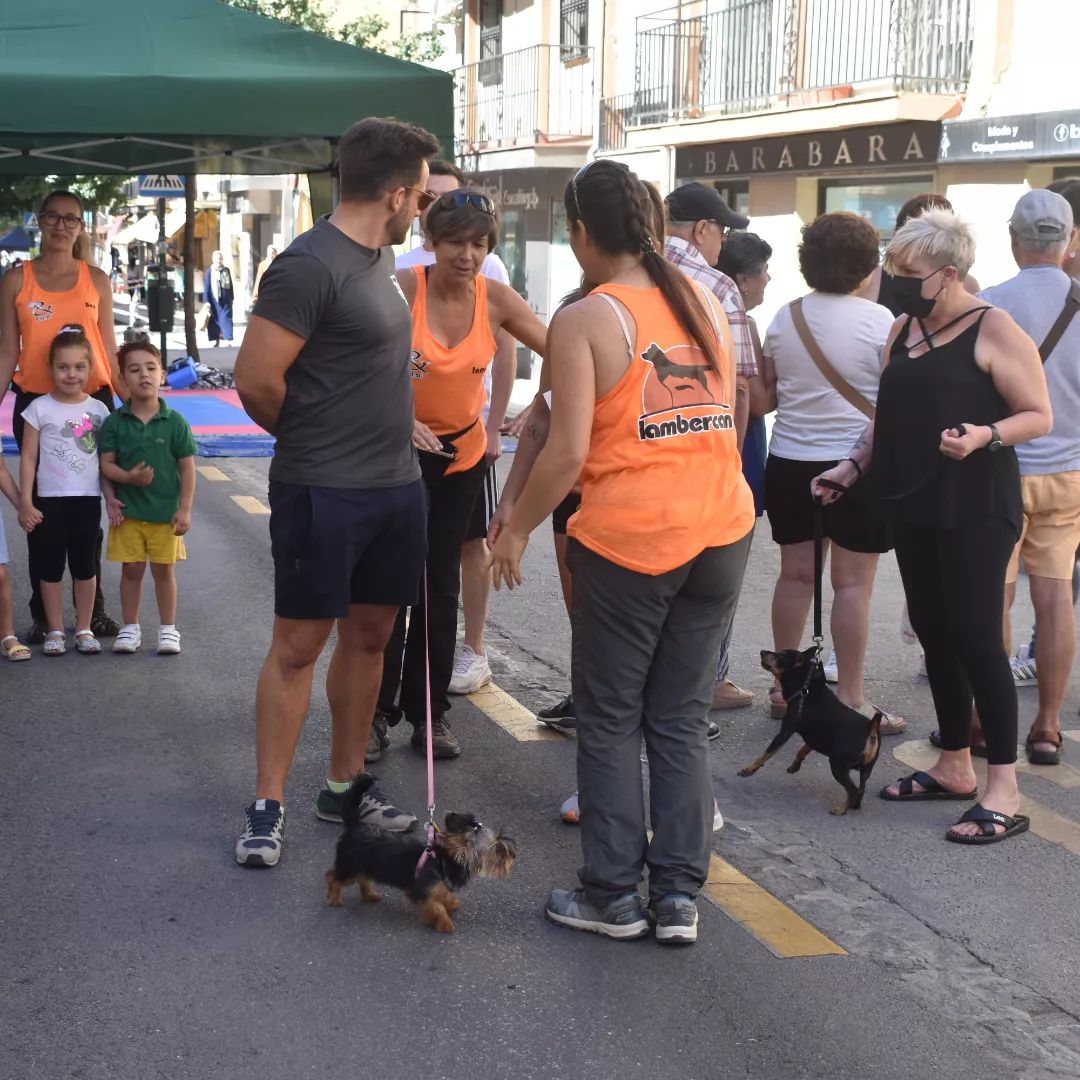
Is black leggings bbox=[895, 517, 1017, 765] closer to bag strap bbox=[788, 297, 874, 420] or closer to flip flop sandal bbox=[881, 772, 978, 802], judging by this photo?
flip flop sandal bbox=[881, 772, 978, 802]

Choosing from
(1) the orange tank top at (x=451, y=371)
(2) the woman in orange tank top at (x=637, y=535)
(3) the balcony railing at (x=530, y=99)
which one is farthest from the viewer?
(3) the balcony railing at (x=530, y=99)

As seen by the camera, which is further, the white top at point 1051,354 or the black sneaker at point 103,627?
the black sneaker at point 103,627

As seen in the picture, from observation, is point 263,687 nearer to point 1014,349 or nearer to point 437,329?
point 437,329

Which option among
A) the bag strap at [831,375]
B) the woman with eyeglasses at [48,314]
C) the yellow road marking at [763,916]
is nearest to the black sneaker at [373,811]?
the yellow road marking at [763,916]

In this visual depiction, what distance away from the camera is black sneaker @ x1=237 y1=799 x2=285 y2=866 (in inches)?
172

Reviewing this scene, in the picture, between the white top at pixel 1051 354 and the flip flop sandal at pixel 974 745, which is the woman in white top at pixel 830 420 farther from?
the white top at pixel 1051 354

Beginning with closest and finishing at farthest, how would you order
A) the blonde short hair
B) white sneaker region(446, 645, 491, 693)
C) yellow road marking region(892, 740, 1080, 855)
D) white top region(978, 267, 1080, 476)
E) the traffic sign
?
the blonde short hair < yellow road marking region(892, 740, 1080, 855) < white top region(978, 267, 1080, 476) < white sneaker region(446, 645, 491, 693) < the traffic sign

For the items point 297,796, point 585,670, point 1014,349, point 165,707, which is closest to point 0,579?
point 165,707

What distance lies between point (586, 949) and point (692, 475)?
1.21m

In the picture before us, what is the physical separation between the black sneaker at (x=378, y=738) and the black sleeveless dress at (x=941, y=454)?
6.25 feet

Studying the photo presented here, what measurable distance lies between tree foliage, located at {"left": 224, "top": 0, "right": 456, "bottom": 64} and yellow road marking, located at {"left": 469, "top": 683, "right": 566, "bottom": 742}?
53.7 ft

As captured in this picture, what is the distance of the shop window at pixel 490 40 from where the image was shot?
32219mm

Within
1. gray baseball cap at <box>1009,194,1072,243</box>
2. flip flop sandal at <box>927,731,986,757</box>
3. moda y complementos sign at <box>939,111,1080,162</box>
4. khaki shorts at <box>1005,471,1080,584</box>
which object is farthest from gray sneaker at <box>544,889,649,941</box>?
moda y complementos sign at <box>939,111,1080,162</box>

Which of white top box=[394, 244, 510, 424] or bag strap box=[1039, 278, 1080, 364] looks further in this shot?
white top box=[394, 244, 510, 424]
